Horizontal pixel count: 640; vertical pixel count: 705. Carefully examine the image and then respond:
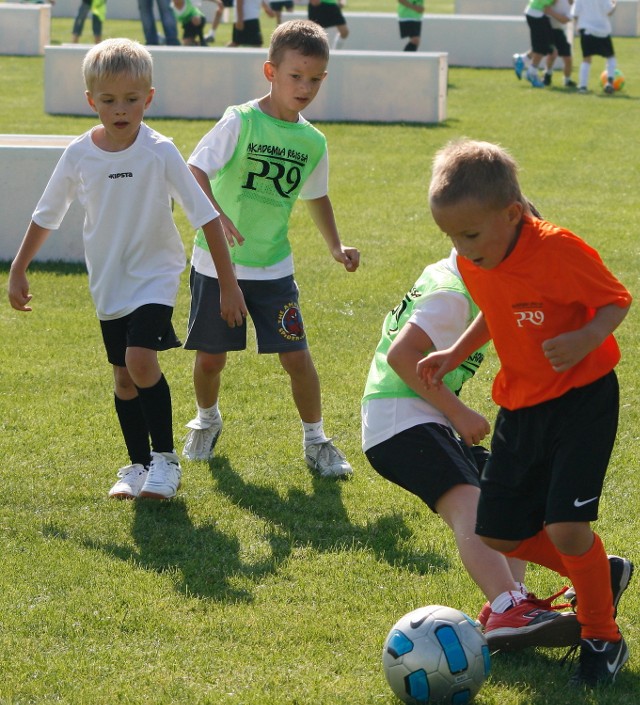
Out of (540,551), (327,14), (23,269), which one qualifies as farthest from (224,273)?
(327,14)

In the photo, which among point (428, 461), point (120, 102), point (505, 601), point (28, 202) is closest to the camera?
point (505, 601)

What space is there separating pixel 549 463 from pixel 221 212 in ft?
7.09

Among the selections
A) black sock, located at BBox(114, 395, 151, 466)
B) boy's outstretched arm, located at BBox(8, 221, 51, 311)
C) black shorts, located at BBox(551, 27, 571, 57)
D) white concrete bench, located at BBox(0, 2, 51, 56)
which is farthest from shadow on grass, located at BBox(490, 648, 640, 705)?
white concrete bench, located at BBox(0, 2, 51, 56)

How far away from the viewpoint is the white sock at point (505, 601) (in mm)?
3414

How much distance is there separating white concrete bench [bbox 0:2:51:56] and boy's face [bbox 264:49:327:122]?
18311mm

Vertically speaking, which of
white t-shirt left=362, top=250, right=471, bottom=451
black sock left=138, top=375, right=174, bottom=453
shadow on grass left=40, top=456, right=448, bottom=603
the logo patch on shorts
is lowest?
shadow on grass left=40, top=456, right=448, bottom=603

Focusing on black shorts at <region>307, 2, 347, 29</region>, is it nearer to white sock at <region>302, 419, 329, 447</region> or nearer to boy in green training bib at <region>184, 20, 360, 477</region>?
boy in green training bib at <region>184, 20, 360, 477</region>

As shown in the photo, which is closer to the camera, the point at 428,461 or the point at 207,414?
the point at 428,461

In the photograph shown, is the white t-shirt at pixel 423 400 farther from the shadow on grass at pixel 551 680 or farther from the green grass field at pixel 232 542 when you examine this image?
the shadow on grass at pixel 551 680

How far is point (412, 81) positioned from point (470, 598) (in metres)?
12.1

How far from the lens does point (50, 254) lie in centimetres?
852

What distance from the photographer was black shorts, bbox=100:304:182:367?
4570 millimetres

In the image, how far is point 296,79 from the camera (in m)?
4.94

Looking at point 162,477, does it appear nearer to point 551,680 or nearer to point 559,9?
point 551,680
